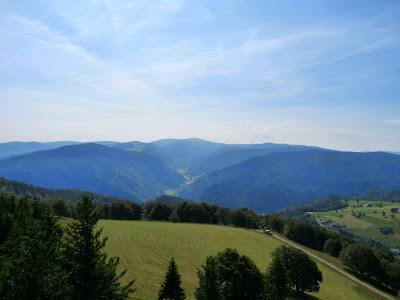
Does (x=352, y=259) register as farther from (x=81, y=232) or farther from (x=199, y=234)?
(x=81, y=232)

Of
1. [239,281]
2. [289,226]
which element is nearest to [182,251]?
[239,281]

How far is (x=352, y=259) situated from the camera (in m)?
105

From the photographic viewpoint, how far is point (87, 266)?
73.6ft

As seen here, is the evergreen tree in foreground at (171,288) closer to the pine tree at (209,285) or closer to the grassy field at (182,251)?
the pine tree at (209,285)

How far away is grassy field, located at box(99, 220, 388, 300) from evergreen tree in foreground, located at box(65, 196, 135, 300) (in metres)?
30.7

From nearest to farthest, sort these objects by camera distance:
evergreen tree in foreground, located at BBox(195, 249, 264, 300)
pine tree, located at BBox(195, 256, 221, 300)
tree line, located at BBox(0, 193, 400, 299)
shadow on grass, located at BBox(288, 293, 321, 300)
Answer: pine tree, located at BBox(195, 256, 221, 300)
evergreen tree in foreground, located at BBox(195, 249, 264, 300)
shadow on grass, located at BBox(288, 293, 321, 300)
tree line, located at BBox(0, 193, 400, 299)

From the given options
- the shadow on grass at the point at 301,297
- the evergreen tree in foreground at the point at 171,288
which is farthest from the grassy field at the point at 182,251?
the evergreen tree in foreground at the point at 171,288

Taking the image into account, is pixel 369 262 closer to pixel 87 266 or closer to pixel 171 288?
pixel 171 288

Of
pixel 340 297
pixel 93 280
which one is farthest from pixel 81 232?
pixel 340 297

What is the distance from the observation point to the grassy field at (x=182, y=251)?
6569 centimetres

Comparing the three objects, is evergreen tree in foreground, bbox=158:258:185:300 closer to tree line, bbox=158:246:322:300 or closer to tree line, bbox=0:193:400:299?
tree line, bbox=158:246:322:300

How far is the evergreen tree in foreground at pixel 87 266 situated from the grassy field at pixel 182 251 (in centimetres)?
3068

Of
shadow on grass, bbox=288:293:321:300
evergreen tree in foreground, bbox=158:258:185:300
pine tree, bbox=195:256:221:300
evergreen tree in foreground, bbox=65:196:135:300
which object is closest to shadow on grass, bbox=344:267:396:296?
shadow on grass, bbox=288:293:321:300

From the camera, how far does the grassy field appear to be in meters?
65.7
